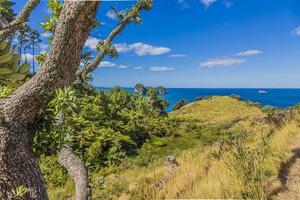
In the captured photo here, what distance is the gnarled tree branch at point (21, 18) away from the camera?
6.56 feet

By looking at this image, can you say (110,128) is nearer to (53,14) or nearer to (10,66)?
(53,14)

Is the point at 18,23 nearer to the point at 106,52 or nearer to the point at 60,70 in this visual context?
the point at 60,70

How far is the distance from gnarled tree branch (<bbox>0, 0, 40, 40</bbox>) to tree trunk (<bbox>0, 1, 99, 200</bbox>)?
1.05ft

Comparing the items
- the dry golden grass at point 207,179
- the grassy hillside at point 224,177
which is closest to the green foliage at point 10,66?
the grassy hillside at point 224,177

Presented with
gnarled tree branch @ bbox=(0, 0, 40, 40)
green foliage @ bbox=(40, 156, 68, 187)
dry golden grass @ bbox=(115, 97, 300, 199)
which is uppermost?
gnarled tree branch @ bbox=(0, 0, 40, 40)

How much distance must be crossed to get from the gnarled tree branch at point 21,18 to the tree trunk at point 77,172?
1450mm

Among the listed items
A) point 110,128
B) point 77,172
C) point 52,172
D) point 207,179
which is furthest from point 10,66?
point 110,128

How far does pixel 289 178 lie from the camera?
6.37 metres

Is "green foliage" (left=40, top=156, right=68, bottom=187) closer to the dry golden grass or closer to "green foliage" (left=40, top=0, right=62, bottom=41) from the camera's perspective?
the dry golden grass

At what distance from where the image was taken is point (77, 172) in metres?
3.24

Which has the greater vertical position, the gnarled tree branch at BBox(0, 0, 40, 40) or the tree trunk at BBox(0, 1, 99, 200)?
the gnarled tree branch at BBox(0, 0, 40, 40)

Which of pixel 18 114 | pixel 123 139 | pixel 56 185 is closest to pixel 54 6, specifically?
pixel 18 114

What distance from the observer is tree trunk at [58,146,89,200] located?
3156 millimetres

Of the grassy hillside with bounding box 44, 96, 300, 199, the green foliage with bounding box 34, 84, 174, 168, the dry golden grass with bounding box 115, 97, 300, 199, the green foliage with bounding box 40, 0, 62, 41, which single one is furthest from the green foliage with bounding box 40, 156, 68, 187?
the green foliage with bounding box 40, 0, 62, 41
